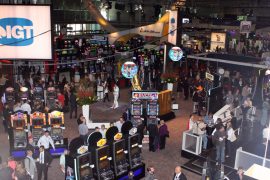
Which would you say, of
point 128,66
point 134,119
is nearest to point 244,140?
point 134,119

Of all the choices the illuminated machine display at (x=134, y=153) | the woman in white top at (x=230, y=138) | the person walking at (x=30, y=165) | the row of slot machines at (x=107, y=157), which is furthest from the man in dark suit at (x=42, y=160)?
the woman in white top at (x=230, y=138)

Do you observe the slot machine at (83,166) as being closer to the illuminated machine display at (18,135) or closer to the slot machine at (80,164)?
the slot machine at (80,164)

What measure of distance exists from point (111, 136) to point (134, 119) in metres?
3.22

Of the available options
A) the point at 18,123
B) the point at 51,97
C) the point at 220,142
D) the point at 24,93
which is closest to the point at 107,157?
the point at 18,123

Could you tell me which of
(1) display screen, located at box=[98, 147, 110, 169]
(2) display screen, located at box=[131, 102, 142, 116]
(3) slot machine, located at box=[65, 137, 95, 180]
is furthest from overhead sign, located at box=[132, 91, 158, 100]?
(3) slot machine, located at box=[65, 137, 95, 180]

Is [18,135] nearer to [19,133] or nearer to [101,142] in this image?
[19,133]

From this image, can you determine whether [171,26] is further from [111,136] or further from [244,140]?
[111,136]

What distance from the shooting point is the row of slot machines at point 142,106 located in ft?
40.2

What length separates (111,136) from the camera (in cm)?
908

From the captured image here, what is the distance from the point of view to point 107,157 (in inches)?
336

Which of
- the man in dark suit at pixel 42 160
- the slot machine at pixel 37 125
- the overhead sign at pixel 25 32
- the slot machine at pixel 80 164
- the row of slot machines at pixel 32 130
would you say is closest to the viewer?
the overhead sign at pixel 25 32

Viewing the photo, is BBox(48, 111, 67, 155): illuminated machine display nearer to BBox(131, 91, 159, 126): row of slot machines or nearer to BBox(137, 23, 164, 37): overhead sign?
BBox(131, 91, 159, 126): row of slot machines

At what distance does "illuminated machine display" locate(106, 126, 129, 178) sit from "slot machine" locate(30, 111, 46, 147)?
2.33m

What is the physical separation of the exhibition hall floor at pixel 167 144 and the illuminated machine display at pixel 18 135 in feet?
1.96
